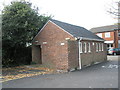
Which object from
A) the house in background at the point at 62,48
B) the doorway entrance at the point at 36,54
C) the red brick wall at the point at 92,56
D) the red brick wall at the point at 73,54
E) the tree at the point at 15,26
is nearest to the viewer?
the red brick wall at the point at 73,54

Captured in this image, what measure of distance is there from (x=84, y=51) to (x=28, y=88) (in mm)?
9440

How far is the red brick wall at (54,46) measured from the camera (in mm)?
12402

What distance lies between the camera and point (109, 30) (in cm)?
3872

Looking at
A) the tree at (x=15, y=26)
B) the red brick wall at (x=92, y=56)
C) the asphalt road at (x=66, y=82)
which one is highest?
the tree at (x=15, y=26)

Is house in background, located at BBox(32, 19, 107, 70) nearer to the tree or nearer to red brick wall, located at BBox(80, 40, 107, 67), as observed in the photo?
red brick wall, located at BBox(80, 40, 107, 67)

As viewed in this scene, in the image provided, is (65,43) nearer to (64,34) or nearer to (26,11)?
(64,34)

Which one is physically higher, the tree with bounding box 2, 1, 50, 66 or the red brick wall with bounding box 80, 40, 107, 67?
the tree with bounding box 2, 1, 50, 66

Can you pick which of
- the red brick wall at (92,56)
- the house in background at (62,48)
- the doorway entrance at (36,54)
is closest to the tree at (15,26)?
the doorway entrance at (36,54)

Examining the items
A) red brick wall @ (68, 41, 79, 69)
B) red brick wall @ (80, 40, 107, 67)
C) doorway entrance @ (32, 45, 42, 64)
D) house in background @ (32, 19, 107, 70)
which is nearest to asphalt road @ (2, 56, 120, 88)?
red brick wall @ (68, 41, 79, 69)

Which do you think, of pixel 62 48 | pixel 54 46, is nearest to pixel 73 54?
pixel 62 48

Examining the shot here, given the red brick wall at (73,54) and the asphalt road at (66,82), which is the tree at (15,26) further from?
the asphalt road at (66,82)

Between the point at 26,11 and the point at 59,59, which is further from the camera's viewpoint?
the point at 26,11

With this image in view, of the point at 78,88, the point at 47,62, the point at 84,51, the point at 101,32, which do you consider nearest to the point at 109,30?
the point at 101,32

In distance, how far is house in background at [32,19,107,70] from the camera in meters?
12.4
